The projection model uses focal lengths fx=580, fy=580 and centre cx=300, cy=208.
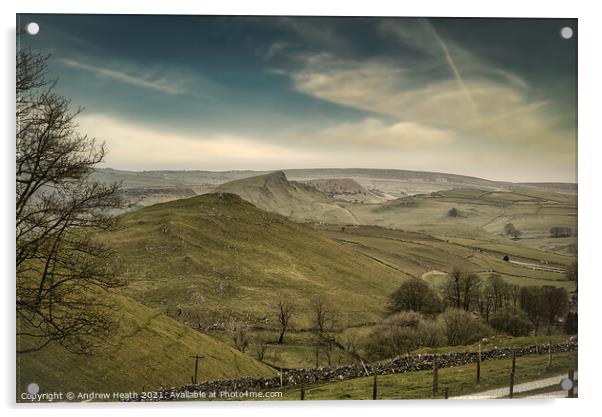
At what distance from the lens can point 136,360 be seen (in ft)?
28.2

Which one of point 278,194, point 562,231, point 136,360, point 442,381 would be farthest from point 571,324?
point 136,360

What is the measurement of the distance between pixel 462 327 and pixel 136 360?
5273 mm

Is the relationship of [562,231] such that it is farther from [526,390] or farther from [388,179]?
[388,179]

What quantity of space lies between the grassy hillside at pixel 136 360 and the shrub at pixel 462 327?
3041 millimetres

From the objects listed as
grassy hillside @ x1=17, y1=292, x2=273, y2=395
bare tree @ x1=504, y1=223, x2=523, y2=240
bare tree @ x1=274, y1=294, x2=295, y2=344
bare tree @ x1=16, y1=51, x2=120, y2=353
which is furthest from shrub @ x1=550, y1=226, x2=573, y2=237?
bare tree @ x1=16, y1=51, x2=120, y2=353

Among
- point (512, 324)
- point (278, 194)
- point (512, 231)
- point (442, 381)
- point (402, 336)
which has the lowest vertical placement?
point (442, 381)

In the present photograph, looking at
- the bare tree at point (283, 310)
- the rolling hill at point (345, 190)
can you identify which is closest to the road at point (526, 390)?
the bare tree at point (283, 310)

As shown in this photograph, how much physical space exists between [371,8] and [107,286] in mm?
5930

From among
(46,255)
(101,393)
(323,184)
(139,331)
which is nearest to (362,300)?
(323,184)

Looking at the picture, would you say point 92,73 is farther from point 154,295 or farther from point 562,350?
point 562,350

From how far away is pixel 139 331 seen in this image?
891 centimetres

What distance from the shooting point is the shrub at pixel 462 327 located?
9641mm

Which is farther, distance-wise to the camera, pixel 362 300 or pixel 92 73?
pixel 362 300

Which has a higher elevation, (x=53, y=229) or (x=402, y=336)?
(x=53, y=229)
